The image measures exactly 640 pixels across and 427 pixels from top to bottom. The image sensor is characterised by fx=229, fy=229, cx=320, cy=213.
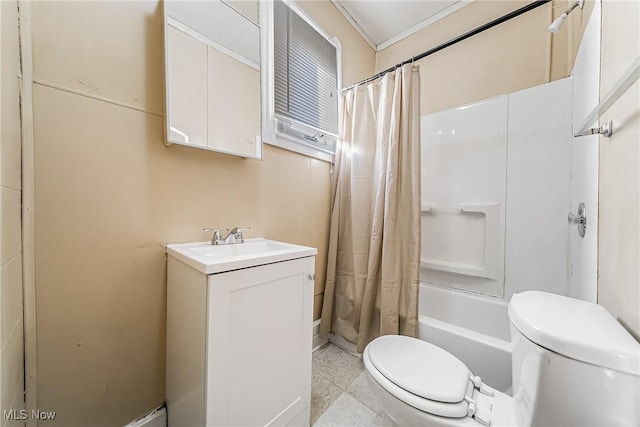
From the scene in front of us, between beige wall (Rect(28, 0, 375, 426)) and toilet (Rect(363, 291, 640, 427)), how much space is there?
3.24ft

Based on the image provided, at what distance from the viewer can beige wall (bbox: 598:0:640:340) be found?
22.8 inches

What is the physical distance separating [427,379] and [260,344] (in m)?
0.62

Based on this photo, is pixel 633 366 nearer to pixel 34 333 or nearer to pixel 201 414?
pixel 201 414

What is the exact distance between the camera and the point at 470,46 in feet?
5.62

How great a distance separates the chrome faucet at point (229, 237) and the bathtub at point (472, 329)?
47.2 inches

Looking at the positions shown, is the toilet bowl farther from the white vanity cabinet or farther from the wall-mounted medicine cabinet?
the wall-mounted medicine cabinet

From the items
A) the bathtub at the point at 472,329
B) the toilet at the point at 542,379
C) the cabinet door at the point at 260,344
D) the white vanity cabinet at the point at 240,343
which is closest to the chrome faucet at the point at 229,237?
the white vanity cabinet at the point at 240,343

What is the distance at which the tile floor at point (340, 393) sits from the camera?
110cm

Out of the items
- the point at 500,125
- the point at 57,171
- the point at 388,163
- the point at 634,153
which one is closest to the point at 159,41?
the point at 57,171

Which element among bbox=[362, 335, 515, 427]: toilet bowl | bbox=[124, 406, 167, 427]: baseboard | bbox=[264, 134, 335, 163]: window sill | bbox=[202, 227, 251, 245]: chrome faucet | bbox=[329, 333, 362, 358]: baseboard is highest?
bbox=[264, 134, 335, 163]: window sill

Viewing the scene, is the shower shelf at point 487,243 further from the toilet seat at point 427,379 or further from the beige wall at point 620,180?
the toilet seat at point 427,379

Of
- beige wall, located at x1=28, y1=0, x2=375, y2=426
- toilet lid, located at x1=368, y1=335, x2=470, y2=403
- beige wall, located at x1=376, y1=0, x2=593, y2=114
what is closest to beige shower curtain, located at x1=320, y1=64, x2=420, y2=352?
toilet lid, located at x1=368, y1=335, x2=470, y2=403

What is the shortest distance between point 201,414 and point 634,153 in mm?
1459

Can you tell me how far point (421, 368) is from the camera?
89 cm
